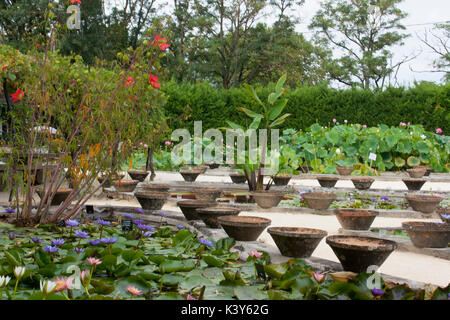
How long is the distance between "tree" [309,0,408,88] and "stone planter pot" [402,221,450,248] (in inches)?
714

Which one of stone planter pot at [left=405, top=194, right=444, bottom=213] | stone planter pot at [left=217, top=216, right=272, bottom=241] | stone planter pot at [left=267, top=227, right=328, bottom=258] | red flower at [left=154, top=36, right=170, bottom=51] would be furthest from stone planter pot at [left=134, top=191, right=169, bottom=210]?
stone planter pot at [left=405, top=194, right=444, bottom=213]

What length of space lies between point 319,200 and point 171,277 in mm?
2711

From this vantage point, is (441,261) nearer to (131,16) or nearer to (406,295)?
(406,295)

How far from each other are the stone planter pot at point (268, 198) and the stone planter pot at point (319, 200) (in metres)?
0.28

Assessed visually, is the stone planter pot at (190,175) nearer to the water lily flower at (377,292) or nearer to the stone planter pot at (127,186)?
the stone planter pot at (127,186)

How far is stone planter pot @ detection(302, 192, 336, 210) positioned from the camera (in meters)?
4.34

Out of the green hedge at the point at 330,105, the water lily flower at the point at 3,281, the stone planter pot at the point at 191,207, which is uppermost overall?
the green hedge at the point at 330,105

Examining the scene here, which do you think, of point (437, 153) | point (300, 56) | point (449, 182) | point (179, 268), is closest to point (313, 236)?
point (179, 268)

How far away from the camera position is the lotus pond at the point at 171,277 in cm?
158

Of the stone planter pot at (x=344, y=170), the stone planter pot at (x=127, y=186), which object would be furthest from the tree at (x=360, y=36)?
the stone planter pot at (x=127, y=186)

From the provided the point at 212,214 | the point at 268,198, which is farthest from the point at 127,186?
the point at 212,214

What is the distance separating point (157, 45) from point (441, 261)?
217 centimetres
